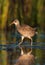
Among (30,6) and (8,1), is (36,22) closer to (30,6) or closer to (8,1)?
(30,6)

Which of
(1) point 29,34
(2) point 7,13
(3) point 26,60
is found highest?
(2) point 7,13

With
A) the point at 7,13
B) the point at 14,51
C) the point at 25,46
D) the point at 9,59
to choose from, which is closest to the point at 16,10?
the point at 7,13

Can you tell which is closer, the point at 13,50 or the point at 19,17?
the point at 13,50

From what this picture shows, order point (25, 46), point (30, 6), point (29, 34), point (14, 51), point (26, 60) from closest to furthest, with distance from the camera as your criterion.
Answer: point (26, 60) → point (14, 51) → point (25, 46) → point (29, 34) → point (30, 6)

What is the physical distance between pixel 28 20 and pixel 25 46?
14.4 feet

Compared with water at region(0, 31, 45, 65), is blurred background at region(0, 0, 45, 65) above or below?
above

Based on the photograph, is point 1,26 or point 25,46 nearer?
point 25,46

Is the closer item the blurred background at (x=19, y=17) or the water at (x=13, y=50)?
the water at (x=13, y=50)

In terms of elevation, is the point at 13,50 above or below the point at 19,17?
below

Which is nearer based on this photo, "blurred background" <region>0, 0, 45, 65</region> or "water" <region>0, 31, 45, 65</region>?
"water" <region>0, 31, 45, 65</region>

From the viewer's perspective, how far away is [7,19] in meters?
14.3

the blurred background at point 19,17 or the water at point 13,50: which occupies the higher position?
the blurred background at point 19,17

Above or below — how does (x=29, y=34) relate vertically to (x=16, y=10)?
below

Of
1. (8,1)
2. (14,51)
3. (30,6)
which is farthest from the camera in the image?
(30,6)
